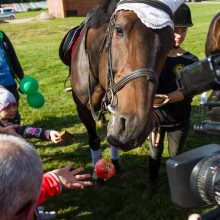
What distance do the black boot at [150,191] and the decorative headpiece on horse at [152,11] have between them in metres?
2.07

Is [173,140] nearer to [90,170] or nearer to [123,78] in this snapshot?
[123,78]

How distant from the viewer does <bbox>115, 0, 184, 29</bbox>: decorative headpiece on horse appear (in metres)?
2.87

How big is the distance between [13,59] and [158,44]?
2.87 m

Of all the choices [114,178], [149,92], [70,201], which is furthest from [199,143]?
[149,92]

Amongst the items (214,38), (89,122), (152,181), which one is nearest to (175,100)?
(152,181)

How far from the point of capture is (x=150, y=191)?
432 cm

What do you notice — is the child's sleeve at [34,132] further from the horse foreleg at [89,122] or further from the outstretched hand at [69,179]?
the outstretched hand at [69,179]

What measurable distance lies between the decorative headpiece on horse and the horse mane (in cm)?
41

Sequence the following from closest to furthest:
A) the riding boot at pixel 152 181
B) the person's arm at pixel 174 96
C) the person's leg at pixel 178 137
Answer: the person's arm at pixel 174 96
the person's leg at pixel 178 137
the riding boot at pixel 152 181

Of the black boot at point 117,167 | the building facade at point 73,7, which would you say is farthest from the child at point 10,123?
the building facade at point 73,7

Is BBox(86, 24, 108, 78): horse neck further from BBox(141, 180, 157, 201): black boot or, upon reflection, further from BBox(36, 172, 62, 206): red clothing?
BBox(36, 172, 62, 206): red clothing

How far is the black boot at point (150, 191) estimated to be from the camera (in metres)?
4.29

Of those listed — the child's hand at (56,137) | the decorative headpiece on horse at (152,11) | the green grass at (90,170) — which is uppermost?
the decorative headpiece on horse at (152,11)

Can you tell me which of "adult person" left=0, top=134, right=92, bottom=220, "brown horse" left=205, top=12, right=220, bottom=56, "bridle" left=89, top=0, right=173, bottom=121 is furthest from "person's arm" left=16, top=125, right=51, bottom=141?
"brown horse" left=205, top=12, right=220, bottom=56
